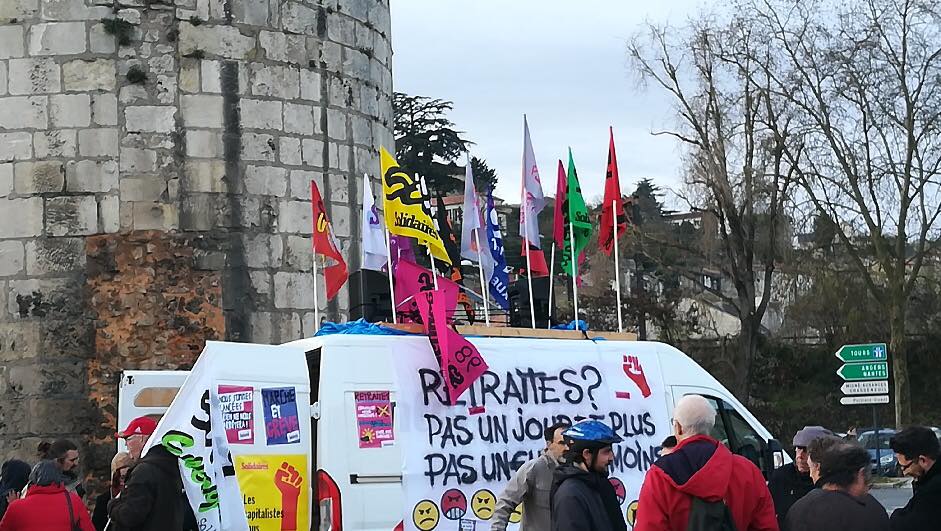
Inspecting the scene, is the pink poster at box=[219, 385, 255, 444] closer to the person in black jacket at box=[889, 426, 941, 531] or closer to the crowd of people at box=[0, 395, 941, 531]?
the crowd of people at box=[0, 395, 941, 531]

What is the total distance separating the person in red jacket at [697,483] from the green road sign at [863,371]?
1762 cm

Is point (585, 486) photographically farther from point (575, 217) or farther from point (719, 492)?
point (575, 217)

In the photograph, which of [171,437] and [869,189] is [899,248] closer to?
[869,189]

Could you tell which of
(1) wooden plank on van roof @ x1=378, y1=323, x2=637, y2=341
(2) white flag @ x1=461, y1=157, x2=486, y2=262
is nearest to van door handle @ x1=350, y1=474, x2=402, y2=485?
(1) wooden plank on van roof @ x1=378, y1=323, x2=637, y2=341

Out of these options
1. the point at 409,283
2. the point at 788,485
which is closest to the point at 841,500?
the point at 788,485

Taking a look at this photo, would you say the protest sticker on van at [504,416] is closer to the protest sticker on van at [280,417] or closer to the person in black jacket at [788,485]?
the protest sticker on van at [280,417]

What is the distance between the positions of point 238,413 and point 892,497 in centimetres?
1736

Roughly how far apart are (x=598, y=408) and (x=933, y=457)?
4.11 metres

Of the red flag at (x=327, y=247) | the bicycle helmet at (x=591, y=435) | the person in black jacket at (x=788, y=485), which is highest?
the red flag at (x=327, y=247)

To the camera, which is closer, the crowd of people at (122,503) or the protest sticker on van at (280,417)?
the crowd of people at (122,503)

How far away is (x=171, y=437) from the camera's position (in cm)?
979

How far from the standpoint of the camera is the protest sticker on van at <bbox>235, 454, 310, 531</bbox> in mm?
9891

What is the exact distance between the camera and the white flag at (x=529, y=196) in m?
14.6

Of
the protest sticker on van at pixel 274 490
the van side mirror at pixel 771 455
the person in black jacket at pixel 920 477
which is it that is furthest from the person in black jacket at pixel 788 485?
the protest sticker on van at pixel 274 490
